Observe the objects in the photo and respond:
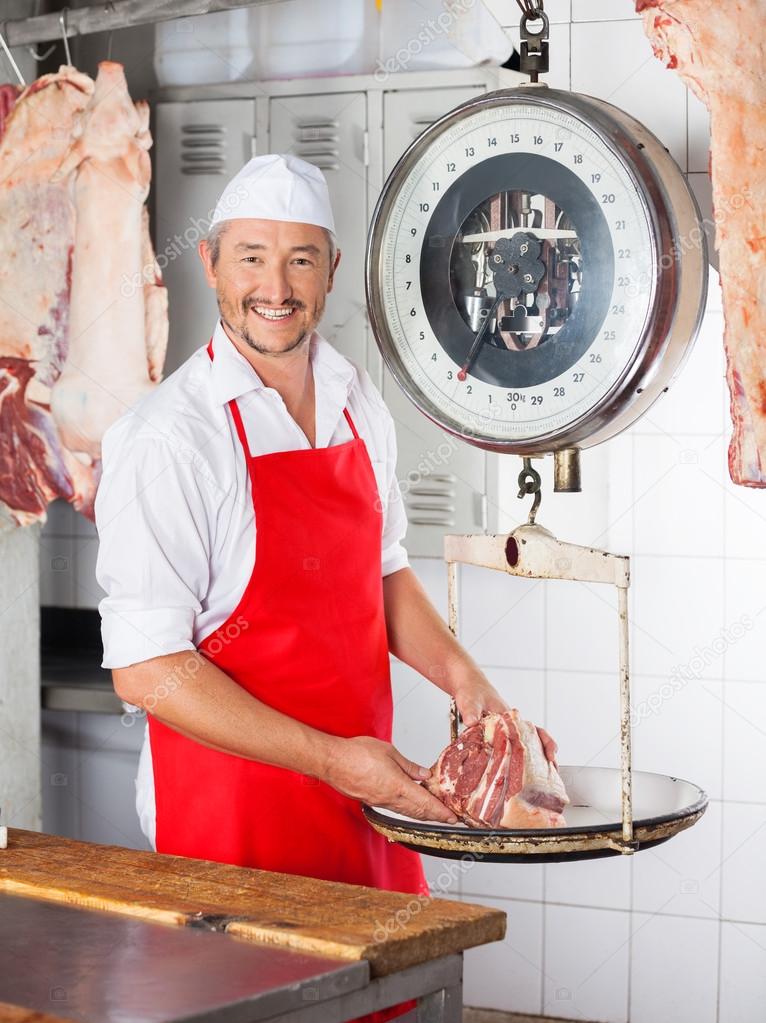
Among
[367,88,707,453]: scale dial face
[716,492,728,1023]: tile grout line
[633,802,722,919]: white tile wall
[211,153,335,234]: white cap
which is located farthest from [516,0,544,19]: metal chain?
[633,802,722,919]: white tile wall

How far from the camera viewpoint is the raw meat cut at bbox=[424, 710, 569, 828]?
1.84 m

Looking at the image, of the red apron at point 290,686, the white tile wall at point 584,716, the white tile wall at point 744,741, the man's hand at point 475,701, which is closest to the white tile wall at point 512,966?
the white tile wall at point 584,716

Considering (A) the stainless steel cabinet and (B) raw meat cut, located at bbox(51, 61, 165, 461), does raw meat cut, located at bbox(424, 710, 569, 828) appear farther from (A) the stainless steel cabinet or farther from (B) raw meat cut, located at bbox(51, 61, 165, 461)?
(B) raw meat cut, located at bbox(51, 61, 165, 461)

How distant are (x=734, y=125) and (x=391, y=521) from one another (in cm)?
95

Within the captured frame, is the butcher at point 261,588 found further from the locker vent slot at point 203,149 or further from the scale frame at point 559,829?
the locker vent slot at point 203,149

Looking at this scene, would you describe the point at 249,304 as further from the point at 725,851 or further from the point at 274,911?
the point at 725,851

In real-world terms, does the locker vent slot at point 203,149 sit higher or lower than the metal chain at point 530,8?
higher

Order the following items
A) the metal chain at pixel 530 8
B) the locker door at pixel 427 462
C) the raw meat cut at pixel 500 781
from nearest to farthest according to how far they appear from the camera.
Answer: the metal chain at pixel 530 8 → the raw meat cut at pixel 500 781 → the locker door at pixel 427 462

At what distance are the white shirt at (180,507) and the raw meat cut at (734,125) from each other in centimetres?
76

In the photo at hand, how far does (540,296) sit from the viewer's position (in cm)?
164

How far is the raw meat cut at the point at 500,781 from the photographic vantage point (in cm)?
184

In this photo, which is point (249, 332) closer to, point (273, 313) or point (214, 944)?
point (273, 313)

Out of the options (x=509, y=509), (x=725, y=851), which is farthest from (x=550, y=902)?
(x=509, y=509)

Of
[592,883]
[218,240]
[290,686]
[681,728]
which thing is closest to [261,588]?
[290,686]
